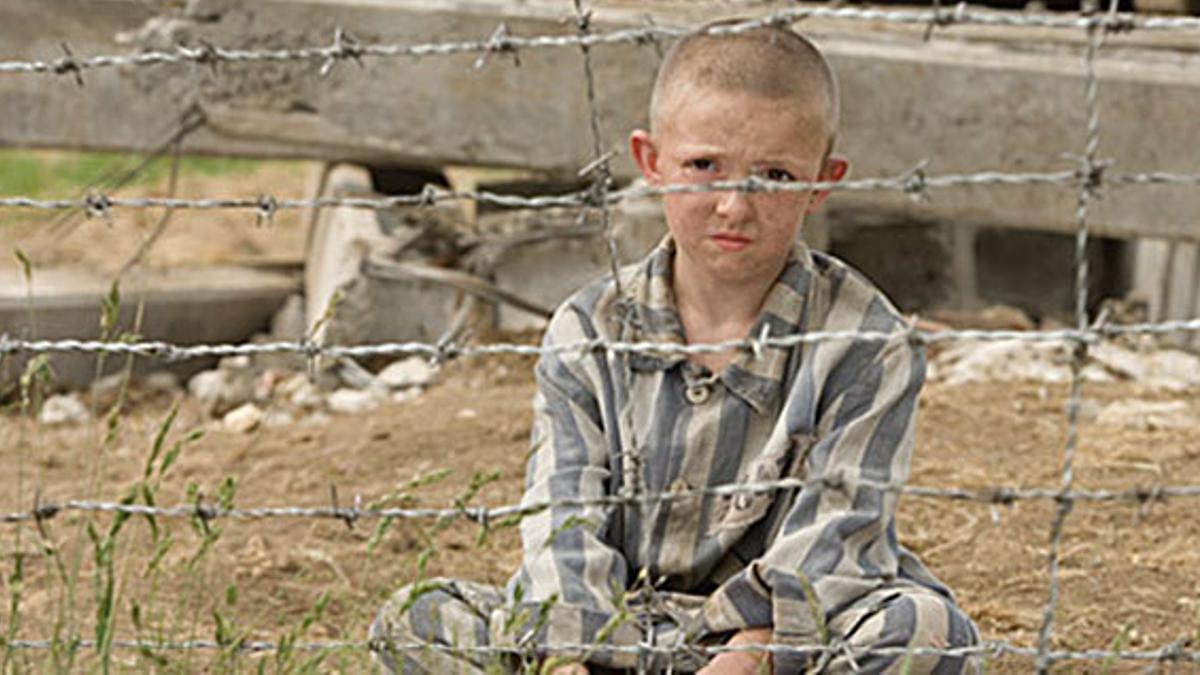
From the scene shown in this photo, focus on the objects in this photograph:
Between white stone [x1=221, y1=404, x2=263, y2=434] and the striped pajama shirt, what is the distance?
9.00ft

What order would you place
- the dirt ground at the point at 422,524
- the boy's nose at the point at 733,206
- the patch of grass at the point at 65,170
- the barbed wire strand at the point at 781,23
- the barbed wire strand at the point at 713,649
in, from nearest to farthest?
the barbed wire strand at the point at 781,23 < the barbed wire strand at the point at 713,649 < the boy's nose at the point at 733,206 < the dirt ground at the point at 422,524 < the patch of grass at the point at 65,170

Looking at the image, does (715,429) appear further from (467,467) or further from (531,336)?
(531,336)

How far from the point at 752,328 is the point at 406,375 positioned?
10.7ft

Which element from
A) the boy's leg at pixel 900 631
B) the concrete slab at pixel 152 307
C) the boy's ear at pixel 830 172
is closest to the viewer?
the boy's leg at pixel 900 631

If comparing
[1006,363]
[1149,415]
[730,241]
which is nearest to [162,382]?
[1006,363]

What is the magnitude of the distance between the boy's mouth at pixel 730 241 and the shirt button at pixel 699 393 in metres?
0.20

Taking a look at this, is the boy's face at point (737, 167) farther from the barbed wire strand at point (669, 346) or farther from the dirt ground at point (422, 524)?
the dirt ground at point (422, 524)

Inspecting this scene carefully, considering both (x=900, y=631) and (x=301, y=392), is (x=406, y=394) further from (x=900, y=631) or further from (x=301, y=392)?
(x=900, y=631)

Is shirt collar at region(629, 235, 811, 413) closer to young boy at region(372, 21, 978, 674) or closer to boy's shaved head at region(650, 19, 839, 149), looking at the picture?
young boy at region(372, 21, 978, 674)

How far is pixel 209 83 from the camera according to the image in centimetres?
613

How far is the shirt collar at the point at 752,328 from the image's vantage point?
320 centimetres

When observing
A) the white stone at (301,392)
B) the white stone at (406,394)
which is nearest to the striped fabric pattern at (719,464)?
the white stone at (406,394)

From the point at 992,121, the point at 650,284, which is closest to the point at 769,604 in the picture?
the point at 650,284

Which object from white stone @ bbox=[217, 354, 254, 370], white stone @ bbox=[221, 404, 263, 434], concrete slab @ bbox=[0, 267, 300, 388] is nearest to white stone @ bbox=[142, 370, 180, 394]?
concrete slab @ bbox=[0, 267, 300, 388]
